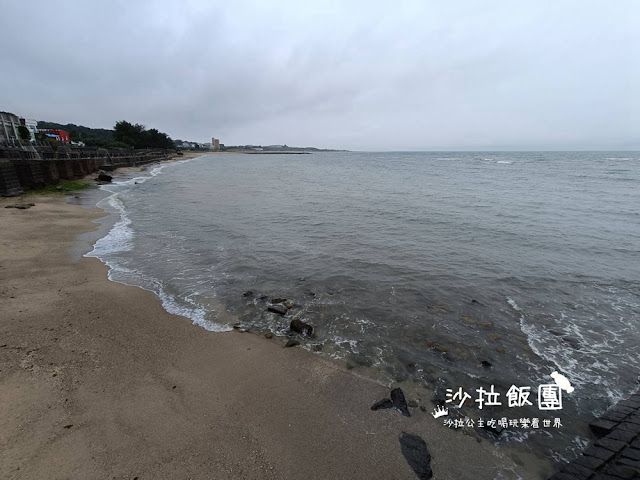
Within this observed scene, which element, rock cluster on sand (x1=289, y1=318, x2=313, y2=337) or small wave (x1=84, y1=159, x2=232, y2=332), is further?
small wave (x1=84, y1=159, x2=232, y2=332)

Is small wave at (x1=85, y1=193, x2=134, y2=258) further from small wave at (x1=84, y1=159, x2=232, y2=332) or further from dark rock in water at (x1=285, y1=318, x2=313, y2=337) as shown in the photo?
dark rock in water at (x1=285, y1=318, x2=313, y2=337)

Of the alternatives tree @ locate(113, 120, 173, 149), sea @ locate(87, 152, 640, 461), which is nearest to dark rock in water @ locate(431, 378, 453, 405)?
sea @ locate(87, 152, 640, 461)

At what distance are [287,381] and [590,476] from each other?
476 cm

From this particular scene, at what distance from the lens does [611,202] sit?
1038 inches

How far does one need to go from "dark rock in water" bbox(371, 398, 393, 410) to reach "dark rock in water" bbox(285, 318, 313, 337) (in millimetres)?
2582

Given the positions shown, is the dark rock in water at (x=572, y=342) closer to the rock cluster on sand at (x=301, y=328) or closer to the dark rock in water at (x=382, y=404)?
the dark rock in water at (x=382, y=404)

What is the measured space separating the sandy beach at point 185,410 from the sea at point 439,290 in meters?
0.74

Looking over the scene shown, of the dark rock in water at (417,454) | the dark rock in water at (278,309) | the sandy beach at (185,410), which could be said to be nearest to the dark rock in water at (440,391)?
the sandy beach at (185,410)

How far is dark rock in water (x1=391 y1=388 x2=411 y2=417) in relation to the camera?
5354 millimetres

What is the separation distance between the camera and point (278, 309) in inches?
340

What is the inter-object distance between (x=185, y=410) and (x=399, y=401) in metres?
3.86

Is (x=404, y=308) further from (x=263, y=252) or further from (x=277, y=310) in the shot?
(x=263, y=252)

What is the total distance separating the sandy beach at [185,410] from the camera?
425cm

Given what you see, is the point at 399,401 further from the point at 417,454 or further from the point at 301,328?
the point at 301,328
